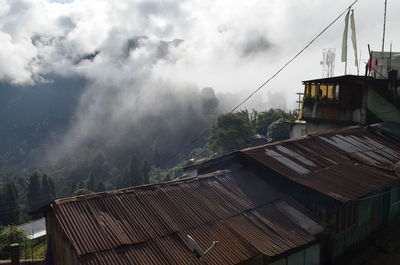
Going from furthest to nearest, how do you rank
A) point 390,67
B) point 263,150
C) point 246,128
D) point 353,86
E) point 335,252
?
point 246,128, point 390,67, point 353,86, point 263,150, point 335,252

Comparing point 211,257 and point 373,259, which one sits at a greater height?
point 211,257

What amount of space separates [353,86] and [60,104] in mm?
176012

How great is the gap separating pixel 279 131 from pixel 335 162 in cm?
3435

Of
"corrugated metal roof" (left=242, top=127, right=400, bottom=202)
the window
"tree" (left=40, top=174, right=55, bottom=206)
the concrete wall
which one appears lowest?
"tree" (left=40, top=174, right=55, bottom=206)

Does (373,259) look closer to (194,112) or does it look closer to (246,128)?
(246,128)

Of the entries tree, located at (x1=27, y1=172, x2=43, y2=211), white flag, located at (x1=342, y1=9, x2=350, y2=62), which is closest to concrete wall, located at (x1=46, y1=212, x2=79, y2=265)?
white flag, located at (x1=342, y1=9, x2=350, y2=62)

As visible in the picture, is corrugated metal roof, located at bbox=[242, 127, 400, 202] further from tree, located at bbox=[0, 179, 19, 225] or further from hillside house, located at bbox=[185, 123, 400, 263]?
tree, located at bbox=[0, 179, 19, 225]

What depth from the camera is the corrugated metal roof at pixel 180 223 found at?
6.83m

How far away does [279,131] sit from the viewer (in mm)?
46625

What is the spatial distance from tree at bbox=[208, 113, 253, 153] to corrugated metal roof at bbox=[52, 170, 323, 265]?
4539 centimetres

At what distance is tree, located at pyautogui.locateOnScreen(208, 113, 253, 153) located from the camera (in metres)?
55.4

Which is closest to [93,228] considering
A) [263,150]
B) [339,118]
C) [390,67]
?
[263,150]

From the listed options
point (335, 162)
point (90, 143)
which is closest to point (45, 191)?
point (90, 143)

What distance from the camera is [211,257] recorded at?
704 centimetres
